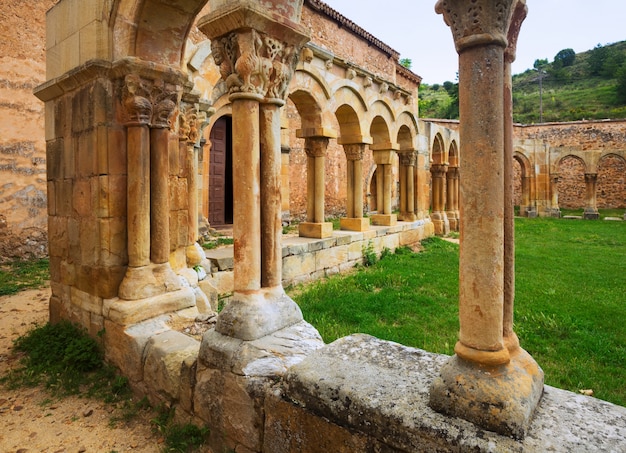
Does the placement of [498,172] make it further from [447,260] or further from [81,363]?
[447,260]

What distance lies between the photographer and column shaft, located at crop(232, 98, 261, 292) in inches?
103

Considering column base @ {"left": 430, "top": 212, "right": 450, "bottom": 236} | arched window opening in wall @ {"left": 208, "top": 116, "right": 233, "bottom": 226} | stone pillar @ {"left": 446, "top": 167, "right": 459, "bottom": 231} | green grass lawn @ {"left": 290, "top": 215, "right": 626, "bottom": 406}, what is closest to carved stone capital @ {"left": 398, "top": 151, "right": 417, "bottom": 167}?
column base @ {"left": 430, "top": 212, "right": 450, "bottom": 236}

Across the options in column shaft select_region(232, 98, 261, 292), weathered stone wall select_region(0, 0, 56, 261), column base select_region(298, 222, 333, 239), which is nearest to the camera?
column shaft select_region(232, 98, 261, 292)

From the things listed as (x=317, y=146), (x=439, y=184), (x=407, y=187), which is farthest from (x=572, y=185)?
(x=317, y=146)

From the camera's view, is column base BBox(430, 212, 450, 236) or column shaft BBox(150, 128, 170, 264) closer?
column shaft BBox(150, 128, 170, 264)

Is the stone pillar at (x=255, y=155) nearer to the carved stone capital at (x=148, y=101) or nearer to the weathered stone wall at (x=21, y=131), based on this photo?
the carved stone capital at (x=148, y=101)

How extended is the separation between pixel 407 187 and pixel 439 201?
2.75m

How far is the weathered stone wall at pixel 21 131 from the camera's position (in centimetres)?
819

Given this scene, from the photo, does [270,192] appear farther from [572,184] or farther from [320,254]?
[572,184]

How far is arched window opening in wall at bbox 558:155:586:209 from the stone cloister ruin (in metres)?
28.5

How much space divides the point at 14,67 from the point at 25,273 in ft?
14.4

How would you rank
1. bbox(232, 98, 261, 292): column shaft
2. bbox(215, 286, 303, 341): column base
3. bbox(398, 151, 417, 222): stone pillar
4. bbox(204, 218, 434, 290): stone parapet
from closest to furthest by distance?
bbox(215, 286, 303, 341): column base
bbox(232, 98, 261, 292): column shaft
bbox(204, 218, 434, 290): stone parapet
bbox(398, 151, 417, 222): stone pillar

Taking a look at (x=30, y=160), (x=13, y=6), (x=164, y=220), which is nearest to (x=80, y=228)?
(x=164, y=220)

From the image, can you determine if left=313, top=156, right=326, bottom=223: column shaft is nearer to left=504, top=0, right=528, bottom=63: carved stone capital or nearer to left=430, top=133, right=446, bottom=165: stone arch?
left=504, top=0, right=528, bottom=63: carved stone capital
